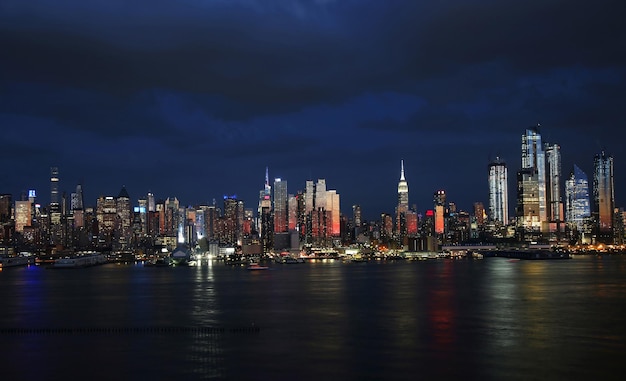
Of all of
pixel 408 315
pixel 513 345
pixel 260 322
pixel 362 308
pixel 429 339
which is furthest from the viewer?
pixel 362 308

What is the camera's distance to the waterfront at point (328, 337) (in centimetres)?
3803

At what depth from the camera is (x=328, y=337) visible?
4975 cm

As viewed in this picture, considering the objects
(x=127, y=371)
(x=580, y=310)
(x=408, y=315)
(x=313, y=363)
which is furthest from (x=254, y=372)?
(x=580, y=310)

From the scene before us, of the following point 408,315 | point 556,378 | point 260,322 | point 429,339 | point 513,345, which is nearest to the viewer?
point 556,378

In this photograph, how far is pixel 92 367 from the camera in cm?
3938

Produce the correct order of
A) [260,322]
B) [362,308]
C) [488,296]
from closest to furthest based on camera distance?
[260,322], [362,308], [488,296]

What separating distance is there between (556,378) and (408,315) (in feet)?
91.5

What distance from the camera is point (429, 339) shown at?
159 ft

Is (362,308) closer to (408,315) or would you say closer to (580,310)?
(408,315)

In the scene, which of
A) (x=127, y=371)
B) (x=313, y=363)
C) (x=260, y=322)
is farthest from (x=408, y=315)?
(x=127, y=371)

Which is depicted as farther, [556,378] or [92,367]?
[92,367]

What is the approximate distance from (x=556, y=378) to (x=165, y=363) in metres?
21.2

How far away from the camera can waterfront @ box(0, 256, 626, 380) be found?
3803cm

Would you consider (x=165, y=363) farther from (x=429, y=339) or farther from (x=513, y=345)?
(x=513, y=345)
